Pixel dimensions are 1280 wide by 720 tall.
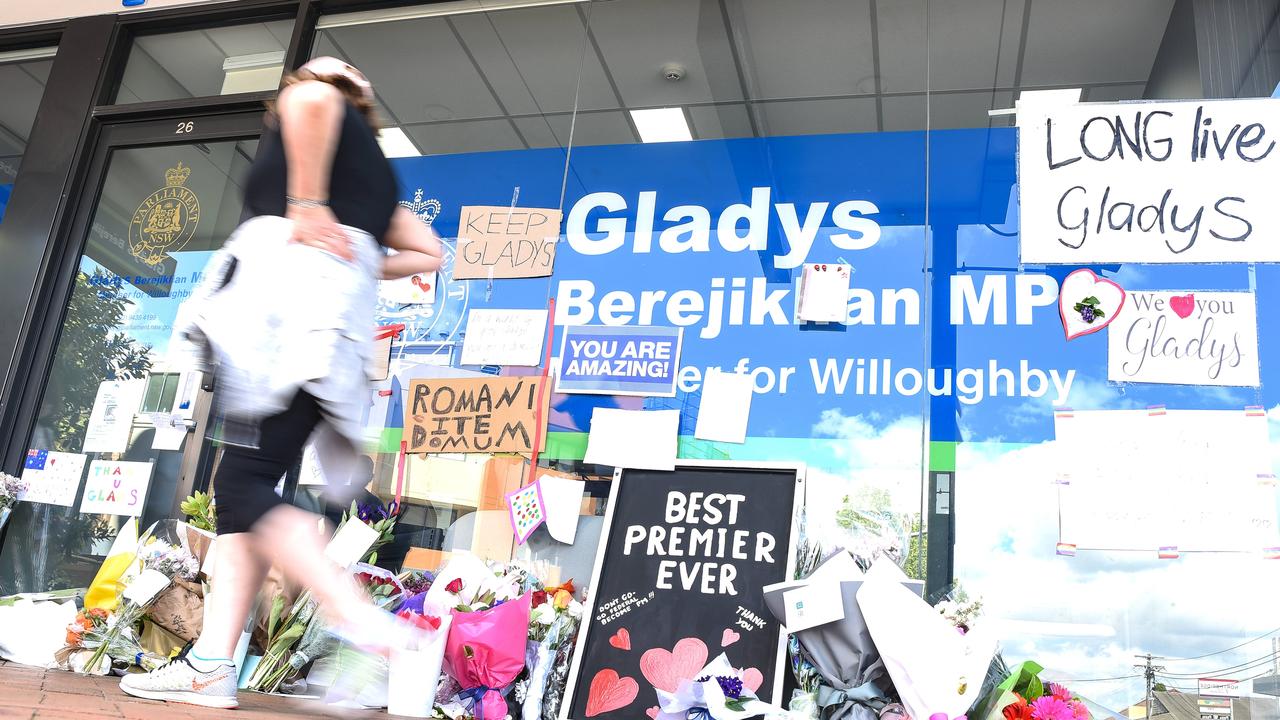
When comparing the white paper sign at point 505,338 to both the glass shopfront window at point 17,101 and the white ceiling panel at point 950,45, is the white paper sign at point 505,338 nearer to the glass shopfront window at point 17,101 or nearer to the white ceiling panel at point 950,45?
the white ceiling panel at point 950,45

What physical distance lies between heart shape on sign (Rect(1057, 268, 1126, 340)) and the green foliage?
2.82 metres

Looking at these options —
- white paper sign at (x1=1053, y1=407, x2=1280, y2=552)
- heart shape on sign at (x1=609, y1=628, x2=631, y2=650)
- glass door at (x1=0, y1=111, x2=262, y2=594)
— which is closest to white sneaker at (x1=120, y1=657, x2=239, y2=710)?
heart shape on sign at (x1=609, y1=628, x2=631, y2=650)

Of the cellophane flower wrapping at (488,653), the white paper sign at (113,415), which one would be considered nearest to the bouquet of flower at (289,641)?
the cellophane flower wrapping at (488,653)

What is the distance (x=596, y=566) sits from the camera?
9.27 feet

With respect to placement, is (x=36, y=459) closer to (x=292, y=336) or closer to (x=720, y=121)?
(x=292, y=336)

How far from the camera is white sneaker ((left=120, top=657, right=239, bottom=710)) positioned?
71.9 inches

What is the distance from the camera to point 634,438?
3088 millimetres

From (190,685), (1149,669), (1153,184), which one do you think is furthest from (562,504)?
(1153,184)

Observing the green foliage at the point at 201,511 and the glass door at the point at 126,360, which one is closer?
the green foliage at the point at 201,511

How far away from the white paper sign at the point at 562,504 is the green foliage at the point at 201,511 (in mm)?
1121

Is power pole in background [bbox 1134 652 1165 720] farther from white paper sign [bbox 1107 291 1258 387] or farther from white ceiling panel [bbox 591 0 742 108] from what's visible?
white ceiling panel [bbox 591 0 742 108]

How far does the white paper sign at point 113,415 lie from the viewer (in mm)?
3637

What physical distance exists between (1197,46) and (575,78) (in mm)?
2154

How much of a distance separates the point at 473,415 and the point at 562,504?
47 cm
